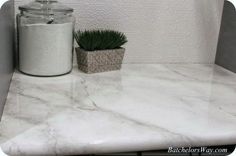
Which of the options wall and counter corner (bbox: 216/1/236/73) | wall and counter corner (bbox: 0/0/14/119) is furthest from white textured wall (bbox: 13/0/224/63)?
wall and counter corner (bbox: 0/0/14/119)

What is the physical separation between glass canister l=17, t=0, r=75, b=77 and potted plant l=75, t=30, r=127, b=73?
0.04 m

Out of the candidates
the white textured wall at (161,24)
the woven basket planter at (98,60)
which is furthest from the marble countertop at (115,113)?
the white textured wall at (161,24)

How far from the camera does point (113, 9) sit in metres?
0.95

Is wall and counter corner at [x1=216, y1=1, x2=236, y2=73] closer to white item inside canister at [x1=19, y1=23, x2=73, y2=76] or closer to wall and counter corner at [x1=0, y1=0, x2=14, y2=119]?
white item inside canister at [x1=19, y1=23, x2=73, y2=76]

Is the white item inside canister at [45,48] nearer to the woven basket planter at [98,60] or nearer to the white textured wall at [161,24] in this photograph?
the woven basket planter at [98,60]

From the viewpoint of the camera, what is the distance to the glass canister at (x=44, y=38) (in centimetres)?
76

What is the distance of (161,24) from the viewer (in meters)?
0.99

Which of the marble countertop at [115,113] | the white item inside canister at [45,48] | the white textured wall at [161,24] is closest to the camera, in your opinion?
the marble countertop at [115,113]

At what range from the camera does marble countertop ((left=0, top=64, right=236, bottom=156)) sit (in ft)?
1.66

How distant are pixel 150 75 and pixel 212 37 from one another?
302mm

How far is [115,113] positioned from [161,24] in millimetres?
473

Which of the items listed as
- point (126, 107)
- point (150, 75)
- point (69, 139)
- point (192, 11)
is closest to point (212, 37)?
point (192, 11)

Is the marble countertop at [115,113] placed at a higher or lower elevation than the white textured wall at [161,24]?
lower

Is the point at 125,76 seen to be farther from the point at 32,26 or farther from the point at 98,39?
the point at 32,26
